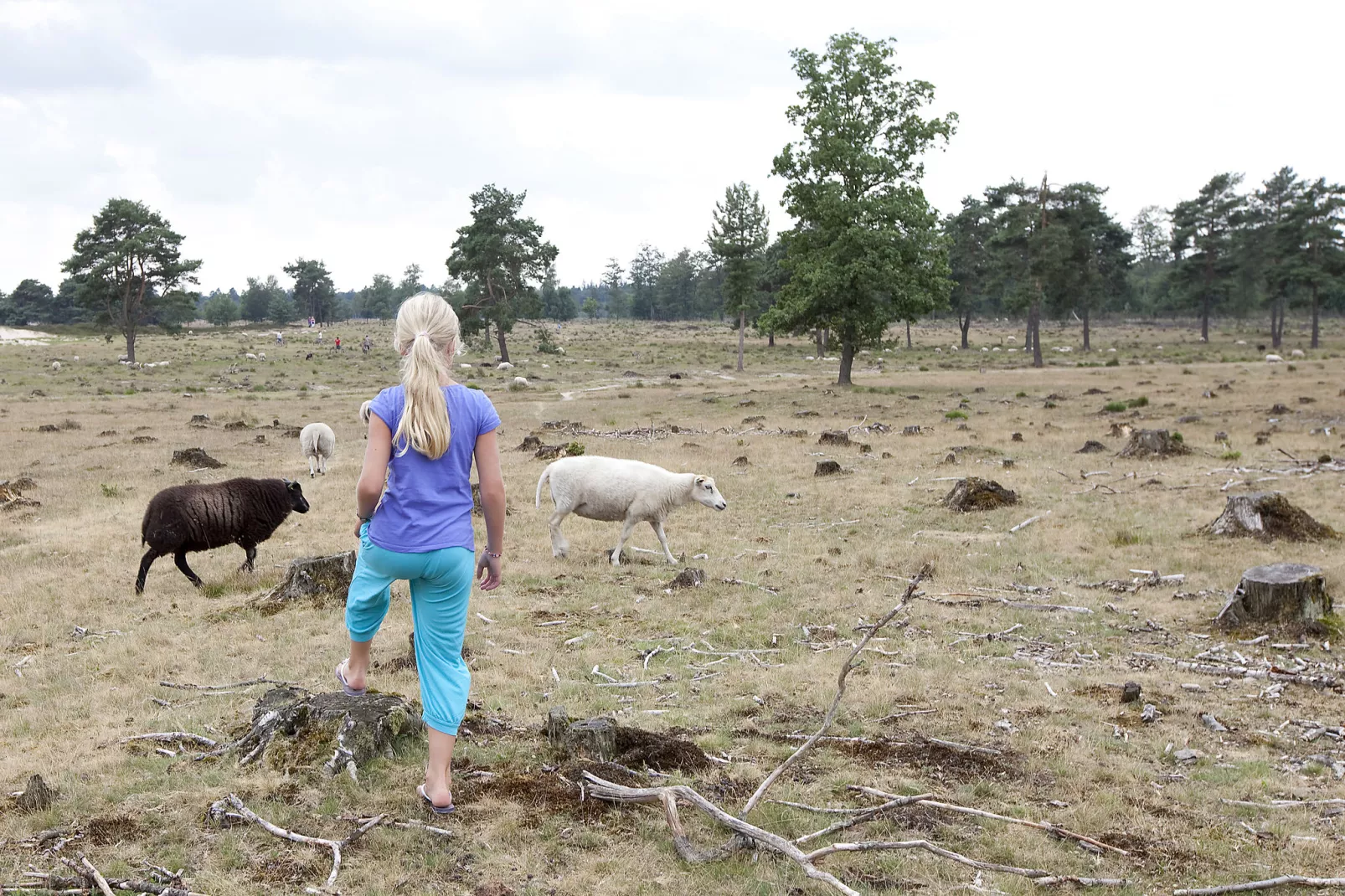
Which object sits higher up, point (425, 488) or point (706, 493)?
point (425, 488)

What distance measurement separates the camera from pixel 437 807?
5.11 m

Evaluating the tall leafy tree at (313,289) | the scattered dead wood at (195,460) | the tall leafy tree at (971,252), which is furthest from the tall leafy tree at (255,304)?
the scattered dead wood at (195,460)

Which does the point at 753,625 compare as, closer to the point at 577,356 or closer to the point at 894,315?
the point at 894,315

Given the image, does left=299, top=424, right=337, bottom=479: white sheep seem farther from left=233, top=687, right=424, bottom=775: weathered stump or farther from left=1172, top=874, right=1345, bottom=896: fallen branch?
left=1172, top=874, right=1345, bottom=896: fallen branch

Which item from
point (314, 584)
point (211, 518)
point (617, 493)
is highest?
point (617, 493)

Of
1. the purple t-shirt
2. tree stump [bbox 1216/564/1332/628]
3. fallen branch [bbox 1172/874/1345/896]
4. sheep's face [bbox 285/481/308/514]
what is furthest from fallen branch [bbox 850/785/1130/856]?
sheep's face [bbox 285/481/308/514]

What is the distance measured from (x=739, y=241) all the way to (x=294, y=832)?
5281 cm

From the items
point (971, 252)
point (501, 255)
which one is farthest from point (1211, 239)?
point (501, 255)

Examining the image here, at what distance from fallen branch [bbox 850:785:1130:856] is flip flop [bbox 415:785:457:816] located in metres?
2.41

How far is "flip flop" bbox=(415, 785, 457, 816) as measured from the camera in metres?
5.11

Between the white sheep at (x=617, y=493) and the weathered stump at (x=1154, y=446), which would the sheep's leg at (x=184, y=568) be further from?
the weathered stump at (x=1154, y=446)

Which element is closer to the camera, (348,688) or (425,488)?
(425,488)

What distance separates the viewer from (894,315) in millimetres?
40094

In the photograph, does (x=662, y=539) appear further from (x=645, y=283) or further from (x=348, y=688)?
(x=645, y=283)
